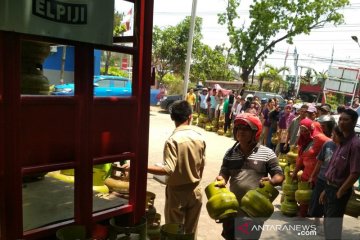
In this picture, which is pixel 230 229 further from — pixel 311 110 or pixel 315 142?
pixel 311 110

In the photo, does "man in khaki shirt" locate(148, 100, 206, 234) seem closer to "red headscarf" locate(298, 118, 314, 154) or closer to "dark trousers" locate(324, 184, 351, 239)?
"dark trousers" locate(324, 184, 351, 239)

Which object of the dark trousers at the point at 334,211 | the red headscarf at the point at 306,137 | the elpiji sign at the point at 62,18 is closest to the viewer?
the elpiji sign at the point at 62,18

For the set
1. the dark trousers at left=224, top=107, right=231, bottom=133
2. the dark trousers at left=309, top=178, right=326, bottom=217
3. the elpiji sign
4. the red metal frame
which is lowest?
the dark trousers at left=224, top=107, right=231, bottom=133

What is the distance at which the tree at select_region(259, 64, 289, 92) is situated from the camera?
36.7 metres

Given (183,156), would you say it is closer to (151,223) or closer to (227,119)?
(151,223)

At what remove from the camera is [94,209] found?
9.44 ft

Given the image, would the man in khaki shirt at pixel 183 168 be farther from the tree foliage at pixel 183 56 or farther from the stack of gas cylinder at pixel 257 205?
the tree foliage at pixel 183 56

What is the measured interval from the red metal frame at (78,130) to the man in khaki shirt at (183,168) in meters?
0.56

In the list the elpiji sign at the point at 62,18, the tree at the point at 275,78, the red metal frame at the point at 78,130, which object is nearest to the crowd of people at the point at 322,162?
the red metal frame at the point at 78,130

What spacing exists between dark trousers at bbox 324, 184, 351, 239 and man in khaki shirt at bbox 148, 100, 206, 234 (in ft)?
5.20

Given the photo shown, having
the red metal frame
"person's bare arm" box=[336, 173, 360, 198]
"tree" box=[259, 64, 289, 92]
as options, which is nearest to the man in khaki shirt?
the red metal frame

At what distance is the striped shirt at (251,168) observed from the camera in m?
3.25

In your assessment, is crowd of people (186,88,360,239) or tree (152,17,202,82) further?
tree (152,17,202,82)

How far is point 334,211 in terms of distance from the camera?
4.11m
